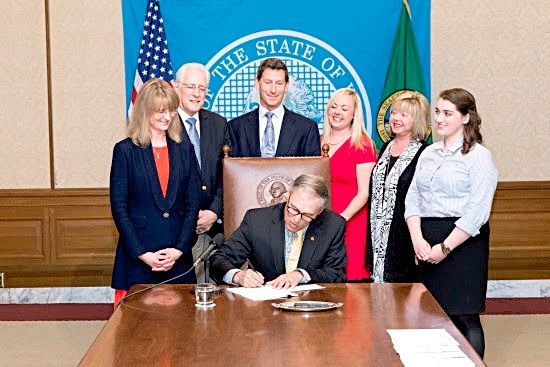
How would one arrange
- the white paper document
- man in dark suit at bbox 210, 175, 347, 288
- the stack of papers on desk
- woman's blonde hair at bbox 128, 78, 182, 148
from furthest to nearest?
woman's blonde hair at bbox 128, 78, 182, 148 < man in dark suit at bbox 210, 175, 347, 288 < the white paper document < the stack of papers on desk

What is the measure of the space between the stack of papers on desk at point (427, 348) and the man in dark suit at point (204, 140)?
2.12 meters

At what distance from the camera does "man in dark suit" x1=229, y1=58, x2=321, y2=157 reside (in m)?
5.28

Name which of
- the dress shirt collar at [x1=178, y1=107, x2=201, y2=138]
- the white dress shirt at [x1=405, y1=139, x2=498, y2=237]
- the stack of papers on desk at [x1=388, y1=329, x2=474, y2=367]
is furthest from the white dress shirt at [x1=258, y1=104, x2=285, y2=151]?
the stack of papers on desk at [x1=388, y1=329, x2=474, y2=367]

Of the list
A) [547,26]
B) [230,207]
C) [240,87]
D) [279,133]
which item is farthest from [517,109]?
[230,207]

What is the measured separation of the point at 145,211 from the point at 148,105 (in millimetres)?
519

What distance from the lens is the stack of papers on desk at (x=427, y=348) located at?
2734 millimetres

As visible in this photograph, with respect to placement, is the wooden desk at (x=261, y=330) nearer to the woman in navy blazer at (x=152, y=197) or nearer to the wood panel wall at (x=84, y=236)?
the woman in navy blazer at (x=152, y=197)

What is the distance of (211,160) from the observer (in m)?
5.20

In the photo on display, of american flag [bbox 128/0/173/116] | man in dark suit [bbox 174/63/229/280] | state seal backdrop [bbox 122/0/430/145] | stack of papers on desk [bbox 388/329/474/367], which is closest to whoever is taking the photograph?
stack of papers on desk [bbox 388/329/474/367]

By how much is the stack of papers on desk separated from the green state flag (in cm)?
400

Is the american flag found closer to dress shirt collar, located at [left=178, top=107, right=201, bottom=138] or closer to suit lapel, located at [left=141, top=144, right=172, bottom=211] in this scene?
dress shirt collar, located at [left=178, top=107, right=201, bottom=138]

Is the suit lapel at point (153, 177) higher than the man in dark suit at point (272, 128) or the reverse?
the reverse

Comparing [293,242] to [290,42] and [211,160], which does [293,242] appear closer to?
[211,160]

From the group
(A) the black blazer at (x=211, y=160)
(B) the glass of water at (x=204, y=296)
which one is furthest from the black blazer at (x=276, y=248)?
(A) the black blazer at (x=211, y=160)
